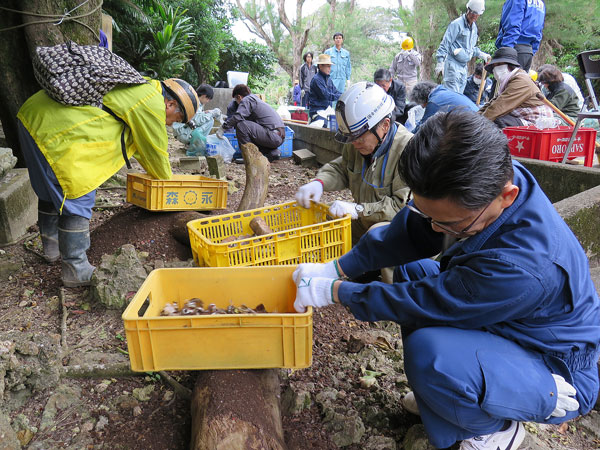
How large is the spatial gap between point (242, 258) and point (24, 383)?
45.6 inches

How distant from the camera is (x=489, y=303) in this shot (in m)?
1.38

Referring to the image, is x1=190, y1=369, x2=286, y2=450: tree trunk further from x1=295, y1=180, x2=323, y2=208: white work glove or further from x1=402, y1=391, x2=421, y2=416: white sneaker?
x1=295, y1=180, x2=323, y2=208: white work glove

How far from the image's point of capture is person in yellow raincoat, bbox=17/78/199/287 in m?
2.70

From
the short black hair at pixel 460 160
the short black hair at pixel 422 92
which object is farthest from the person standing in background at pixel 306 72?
the short black hair at pixel 460 160

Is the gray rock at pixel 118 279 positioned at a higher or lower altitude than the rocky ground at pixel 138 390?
higher

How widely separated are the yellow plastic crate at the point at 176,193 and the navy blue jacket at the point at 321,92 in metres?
5.57

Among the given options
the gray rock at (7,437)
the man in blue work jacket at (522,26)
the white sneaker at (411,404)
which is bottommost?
the white sneaker at (411,404)

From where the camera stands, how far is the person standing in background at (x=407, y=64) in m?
8.55

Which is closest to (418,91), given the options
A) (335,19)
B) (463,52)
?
(463,52)

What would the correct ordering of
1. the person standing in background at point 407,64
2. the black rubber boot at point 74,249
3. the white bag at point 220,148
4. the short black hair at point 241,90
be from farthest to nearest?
1. the person standing in background at point 407,64
2. the white bag at point 220,148
3. the short black hair at point 241,90
4. the black rubber boot at point 74,249

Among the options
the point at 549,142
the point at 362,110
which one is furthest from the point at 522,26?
the point at 362,110

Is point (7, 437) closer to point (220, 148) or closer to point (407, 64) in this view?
point (220, 148)

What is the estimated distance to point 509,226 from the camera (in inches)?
55.6

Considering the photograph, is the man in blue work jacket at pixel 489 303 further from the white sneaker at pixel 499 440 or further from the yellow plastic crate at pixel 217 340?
the yellow plastic crate at pixel 217 340
